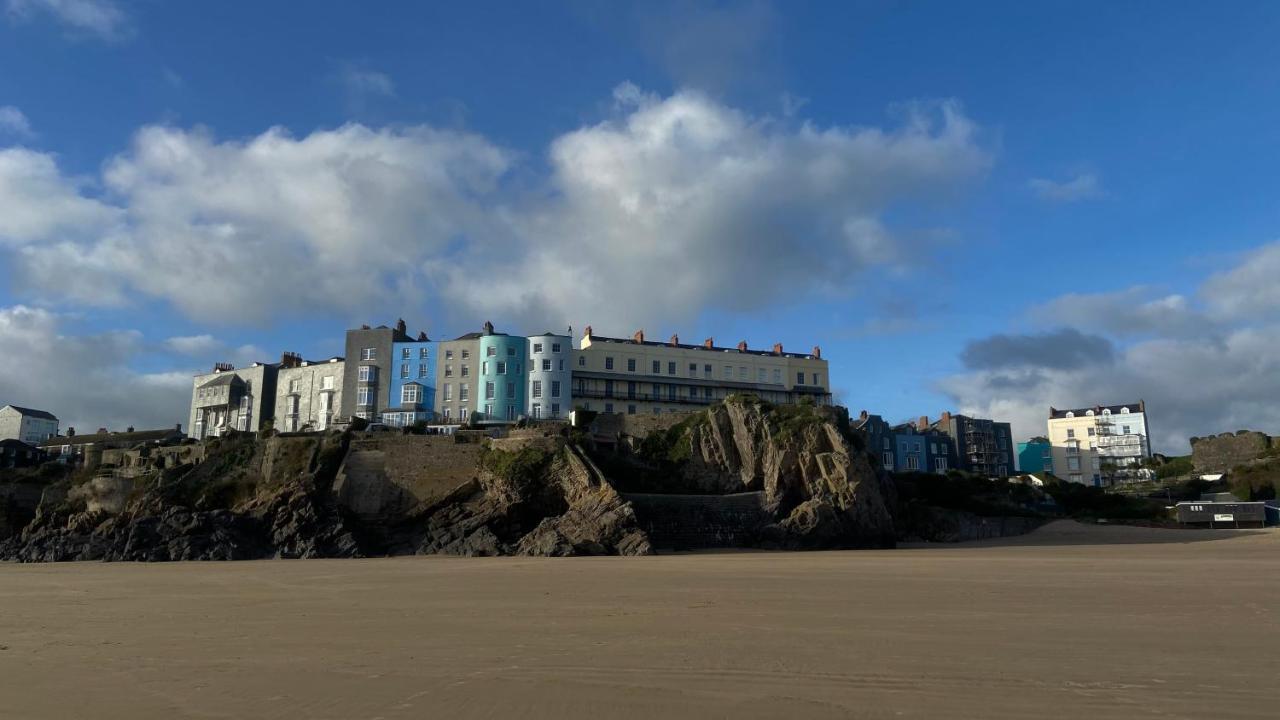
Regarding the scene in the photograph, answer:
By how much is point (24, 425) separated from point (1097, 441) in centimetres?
11102

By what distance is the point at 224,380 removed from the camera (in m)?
62.4

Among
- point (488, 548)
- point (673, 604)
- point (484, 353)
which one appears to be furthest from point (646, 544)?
point (484, 353)

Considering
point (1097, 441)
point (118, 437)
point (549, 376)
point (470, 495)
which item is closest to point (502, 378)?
point (549, 376)

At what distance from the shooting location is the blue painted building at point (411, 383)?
178 feet

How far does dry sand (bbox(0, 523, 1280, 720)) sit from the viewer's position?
6.64 meters

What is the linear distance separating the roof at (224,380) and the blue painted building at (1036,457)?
7793 cm

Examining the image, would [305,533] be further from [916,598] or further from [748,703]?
[748,703]

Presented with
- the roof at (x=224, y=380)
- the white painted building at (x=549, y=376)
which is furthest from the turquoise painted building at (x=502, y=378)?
the roof at (x=224, y=380)

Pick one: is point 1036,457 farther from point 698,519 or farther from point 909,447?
point 698,519

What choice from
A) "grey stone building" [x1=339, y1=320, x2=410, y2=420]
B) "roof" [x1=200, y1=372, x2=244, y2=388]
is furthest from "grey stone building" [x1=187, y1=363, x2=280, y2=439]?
"grey stone building" [x1=339, y1=320, x2=410, y2=420]

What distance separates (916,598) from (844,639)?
15.5 feet

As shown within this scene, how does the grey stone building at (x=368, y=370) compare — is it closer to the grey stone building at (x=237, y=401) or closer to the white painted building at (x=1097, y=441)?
the grey stone building at (x=237, y=401)

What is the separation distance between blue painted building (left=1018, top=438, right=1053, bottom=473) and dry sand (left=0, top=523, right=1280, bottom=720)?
7631cm

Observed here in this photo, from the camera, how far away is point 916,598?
13.8 metres
